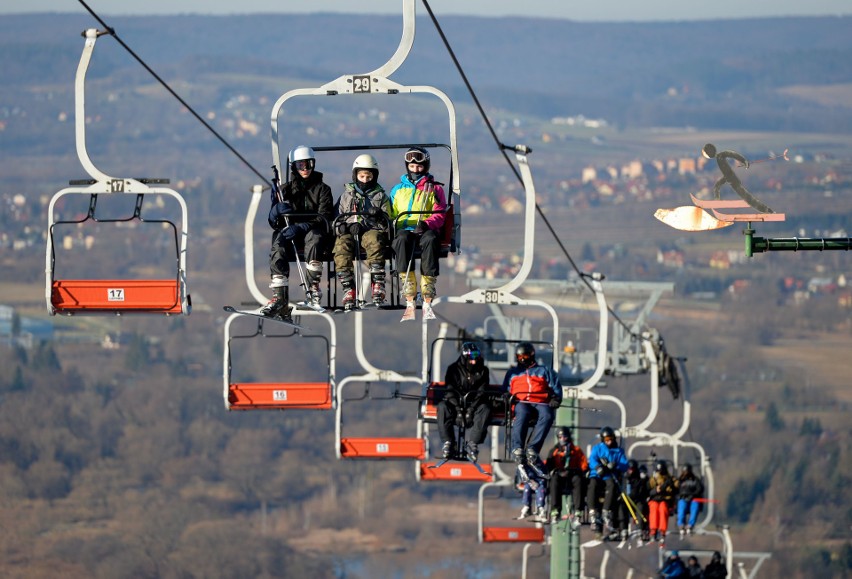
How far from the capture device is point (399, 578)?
159 meters

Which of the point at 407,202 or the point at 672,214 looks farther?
the point at 407,202

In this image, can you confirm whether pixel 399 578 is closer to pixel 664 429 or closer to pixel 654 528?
pixel 664 429

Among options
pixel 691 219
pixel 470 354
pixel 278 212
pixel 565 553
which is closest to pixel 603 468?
pixel 470 354

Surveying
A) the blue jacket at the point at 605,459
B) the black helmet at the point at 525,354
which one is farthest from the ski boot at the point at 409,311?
the blue jacket at the point at 605,459

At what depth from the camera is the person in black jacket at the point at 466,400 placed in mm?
25438

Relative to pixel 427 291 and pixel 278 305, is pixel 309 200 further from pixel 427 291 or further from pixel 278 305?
pixel 427 291

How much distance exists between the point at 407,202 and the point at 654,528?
1050 cm

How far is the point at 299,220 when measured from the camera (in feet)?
73.2

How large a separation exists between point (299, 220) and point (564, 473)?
7.13 meters

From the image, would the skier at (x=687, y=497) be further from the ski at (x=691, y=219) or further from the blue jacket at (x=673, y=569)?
the ski at (x=691, y=219)

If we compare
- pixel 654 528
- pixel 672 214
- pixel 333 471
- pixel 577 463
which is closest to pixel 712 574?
pixel 654 528

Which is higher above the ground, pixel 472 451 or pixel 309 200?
pixel 309 200

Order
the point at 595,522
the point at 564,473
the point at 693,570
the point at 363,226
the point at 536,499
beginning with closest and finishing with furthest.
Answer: the point at 363,226, the point at 564,473, the point at 536,499, the point at 595,522, the point at 693,570

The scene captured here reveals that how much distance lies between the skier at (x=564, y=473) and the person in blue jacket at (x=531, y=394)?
2.20 meters
